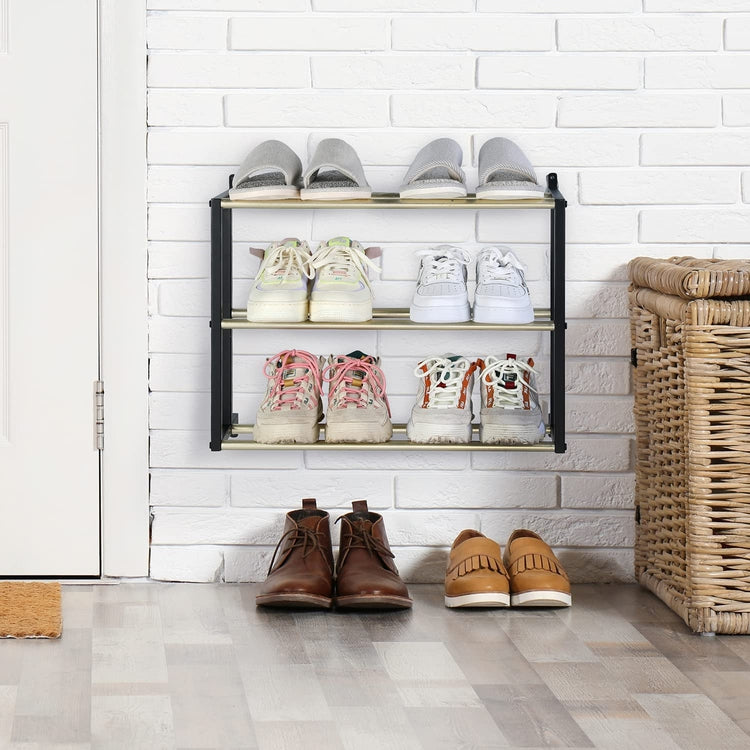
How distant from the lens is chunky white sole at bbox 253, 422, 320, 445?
6.88ft

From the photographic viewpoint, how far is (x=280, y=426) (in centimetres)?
210

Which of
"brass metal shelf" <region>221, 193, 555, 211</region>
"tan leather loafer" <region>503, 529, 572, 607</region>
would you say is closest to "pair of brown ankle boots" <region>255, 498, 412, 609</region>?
"tan leather loafer" <region>503, 529, 572, 607</region>

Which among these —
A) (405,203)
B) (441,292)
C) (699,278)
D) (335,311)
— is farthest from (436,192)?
(699,278)

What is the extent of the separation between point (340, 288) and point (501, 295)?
297 mm

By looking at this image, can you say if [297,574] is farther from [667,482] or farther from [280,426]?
[667,482]

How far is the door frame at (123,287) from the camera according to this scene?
2.26 meters

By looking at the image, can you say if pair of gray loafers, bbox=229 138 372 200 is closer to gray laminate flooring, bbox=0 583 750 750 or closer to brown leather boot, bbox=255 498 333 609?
brown leather boot, bbox=255 498 333 609

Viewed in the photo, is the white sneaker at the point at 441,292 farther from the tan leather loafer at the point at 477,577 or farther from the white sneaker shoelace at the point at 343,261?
the tan leather loafer at the point at 477,577

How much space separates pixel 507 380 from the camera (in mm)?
2160

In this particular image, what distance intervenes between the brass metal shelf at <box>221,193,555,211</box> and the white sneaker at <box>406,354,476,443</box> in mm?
298

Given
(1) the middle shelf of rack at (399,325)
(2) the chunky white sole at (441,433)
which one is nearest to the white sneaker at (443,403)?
(2) the chunky white sole at (441,433)

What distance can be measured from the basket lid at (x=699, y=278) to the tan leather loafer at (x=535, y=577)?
0.54 m

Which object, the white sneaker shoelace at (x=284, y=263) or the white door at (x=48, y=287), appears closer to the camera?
the white sneaker shoelace at (x=284, y=263)

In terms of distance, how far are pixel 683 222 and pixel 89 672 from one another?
145 cm
